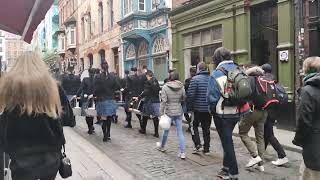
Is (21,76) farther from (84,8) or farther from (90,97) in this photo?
(84,8)

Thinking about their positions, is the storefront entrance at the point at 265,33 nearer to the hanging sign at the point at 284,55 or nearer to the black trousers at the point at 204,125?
the hanging sign at the point at 284,55

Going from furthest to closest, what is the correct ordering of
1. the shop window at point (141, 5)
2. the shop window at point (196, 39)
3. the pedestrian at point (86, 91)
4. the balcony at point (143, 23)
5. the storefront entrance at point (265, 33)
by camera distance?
the shop window at point (141, 5) → the balcony at point (143, 23) → the shop window at point (196, 39) → the storefront entrance at point (265, 33) → the pedestrian at point (86, 91)

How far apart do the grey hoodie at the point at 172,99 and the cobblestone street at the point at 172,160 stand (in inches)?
33.3

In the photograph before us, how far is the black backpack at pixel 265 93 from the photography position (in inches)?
290

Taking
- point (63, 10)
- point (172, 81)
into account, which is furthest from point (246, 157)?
point (63, 10)

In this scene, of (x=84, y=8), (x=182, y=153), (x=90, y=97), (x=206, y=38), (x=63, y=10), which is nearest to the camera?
(x=182, y=153)

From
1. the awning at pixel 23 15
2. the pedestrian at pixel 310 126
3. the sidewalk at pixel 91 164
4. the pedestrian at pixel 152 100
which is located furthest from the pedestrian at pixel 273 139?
the awning at pixel 23 15

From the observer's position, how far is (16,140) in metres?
3.66

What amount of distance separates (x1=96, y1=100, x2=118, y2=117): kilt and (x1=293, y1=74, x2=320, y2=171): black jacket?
21.4ft

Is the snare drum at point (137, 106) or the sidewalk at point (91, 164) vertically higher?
the snare drum at point (137, 106)

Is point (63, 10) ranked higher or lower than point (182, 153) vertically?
higher

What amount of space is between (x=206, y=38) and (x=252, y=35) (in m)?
3.05

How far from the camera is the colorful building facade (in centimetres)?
2059

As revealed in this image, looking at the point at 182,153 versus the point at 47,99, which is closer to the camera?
the point at 47,99
